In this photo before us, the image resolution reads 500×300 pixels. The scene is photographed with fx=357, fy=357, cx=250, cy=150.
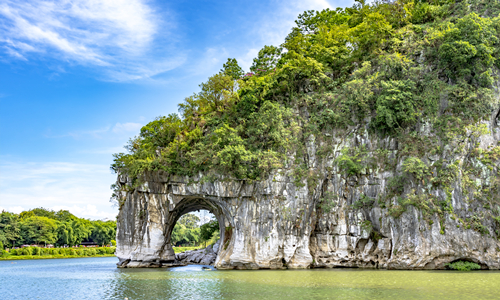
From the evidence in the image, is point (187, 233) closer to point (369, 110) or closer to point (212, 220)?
point (212, 220)

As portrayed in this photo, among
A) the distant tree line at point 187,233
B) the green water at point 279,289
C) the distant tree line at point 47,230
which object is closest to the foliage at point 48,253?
the distant tree line at point 47,230

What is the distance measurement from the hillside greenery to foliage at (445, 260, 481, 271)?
2.20m

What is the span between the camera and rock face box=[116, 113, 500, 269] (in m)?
20.3

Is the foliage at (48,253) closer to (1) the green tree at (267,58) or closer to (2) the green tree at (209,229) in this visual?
(2) the green tree at (209,229)

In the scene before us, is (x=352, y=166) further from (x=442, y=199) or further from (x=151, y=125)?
(x=151, y=125)

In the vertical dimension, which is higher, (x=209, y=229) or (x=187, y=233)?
(x=209, y=229)

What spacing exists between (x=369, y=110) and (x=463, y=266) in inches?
438

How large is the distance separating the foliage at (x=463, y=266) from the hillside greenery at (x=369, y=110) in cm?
220

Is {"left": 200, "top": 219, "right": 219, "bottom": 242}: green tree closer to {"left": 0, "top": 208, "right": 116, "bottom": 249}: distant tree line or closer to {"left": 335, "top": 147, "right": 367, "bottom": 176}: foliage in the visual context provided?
{"left": 335, "top": 147, "right": 367, "bottom": 176}: foliage

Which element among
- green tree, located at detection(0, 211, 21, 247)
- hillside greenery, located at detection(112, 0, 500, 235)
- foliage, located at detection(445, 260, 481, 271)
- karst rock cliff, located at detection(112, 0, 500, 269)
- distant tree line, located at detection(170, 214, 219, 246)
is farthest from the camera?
distant tree line, located at detection(170, 214, 219, 246)

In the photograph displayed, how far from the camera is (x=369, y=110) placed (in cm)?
2492

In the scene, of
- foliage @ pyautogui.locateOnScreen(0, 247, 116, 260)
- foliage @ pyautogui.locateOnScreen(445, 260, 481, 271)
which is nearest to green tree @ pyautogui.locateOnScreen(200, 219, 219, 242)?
foliage @ pyautogui.locateOnScreen(445, 260, 481, 271)

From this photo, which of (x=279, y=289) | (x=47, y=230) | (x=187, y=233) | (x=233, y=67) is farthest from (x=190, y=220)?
(x=279, y=289)

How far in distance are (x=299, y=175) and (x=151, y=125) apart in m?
13.2
